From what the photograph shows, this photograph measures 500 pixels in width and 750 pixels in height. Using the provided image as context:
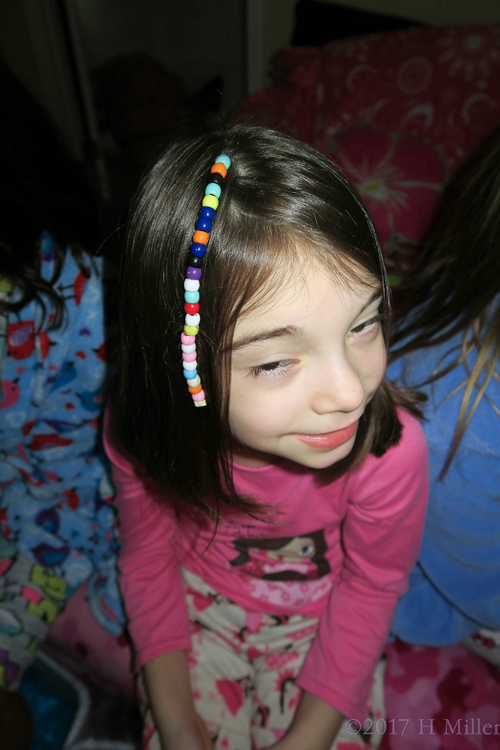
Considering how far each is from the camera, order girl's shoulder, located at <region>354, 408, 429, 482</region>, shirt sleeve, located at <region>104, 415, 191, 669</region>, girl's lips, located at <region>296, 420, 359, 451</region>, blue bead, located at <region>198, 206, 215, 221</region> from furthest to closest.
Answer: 1. shirt sleeve, located at <region>104, 415, 191, 669</region>
2. girl's shoulder, located at <region>354, 408, 429, 482</region>
3. girl's lips, located at <region>296, 420, 359, 451</region>
4. blue bead, located at <region>198, 206, 215, 221</region>

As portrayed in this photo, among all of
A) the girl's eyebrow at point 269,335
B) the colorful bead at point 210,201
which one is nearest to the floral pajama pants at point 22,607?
the girl's eyebrow at point 269,335

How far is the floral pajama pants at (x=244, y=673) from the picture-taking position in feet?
2.52

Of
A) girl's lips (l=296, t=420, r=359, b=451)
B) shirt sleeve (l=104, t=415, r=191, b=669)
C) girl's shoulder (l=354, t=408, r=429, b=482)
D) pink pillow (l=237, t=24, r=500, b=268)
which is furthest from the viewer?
pink pillow (l=237, t=24, r=500, b=268)

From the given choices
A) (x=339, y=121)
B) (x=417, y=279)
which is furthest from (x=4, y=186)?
(x=339, y=121)

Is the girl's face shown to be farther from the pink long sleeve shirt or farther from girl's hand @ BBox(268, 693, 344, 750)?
girl's hand @ BBox(268, 693, 344, 750)

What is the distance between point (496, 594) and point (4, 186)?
41.5 inches

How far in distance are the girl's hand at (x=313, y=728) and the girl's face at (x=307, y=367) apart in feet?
1.40

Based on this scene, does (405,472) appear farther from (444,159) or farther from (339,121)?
(339,121)

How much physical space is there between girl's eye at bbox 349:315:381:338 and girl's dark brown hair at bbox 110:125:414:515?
0.04 metres

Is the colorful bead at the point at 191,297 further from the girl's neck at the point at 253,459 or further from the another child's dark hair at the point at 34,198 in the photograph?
the another child's dark hair at the point at 34,198

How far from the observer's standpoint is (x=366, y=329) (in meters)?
0.57

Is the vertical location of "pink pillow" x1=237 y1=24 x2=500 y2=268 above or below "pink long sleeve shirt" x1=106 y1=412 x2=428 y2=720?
above

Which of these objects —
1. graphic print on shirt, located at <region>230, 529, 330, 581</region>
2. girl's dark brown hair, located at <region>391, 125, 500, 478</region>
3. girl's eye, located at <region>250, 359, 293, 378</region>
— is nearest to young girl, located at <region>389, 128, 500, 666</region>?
girl's dark brown hair, located at <region>391, 125, 500, 478</region>

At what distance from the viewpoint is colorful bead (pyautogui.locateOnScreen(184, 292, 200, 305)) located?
1.60 ft
